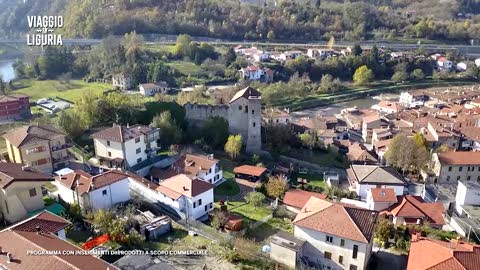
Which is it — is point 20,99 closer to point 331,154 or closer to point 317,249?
point 331,154

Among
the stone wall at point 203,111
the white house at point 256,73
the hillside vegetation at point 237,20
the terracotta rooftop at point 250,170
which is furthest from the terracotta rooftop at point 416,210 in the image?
the hillside vegetation at point 237,20

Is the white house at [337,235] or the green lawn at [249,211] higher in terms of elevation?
the white house at [337,235]

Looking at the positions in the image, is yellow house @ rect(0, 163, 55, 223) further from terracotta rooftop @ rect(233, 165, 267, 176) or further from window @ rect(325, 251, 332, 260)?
terracotta rooftop @ rect(233, 165, 267, 176)

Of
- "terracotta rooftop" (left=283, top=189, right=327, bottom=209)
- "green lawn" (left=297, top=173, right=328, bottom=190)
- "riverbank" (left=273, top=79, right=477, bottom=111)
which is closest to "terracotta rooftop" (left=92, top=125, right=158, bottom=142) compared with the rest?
"terracotta rooftop" (left=283, top=189, right=327, bottom=209)

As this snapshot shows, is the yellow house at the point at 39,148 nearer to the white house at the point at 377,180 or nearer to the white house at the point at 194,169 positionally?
the white house at the point at 194,169

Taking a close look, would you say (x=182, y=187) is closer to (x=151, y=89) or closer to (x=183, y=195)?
(x=183, y=195)

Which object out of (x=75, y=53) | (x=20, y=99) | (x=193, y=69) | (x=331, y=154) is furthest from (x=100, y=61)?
(x=331, y=154)

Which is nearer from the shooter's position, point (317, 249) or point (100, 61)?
point (317, 249)

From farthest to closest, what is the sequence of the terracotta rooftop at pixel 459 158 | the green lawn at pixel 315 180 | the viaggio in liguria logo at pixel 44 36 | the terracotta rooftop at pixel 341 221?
the viaggio in liguria logo at pixel 44 36 < the terracotta rooftop at pixel 459 158 < the green lawn at pixel 315 180 < the terracotta rooftop at pixel 341 221
